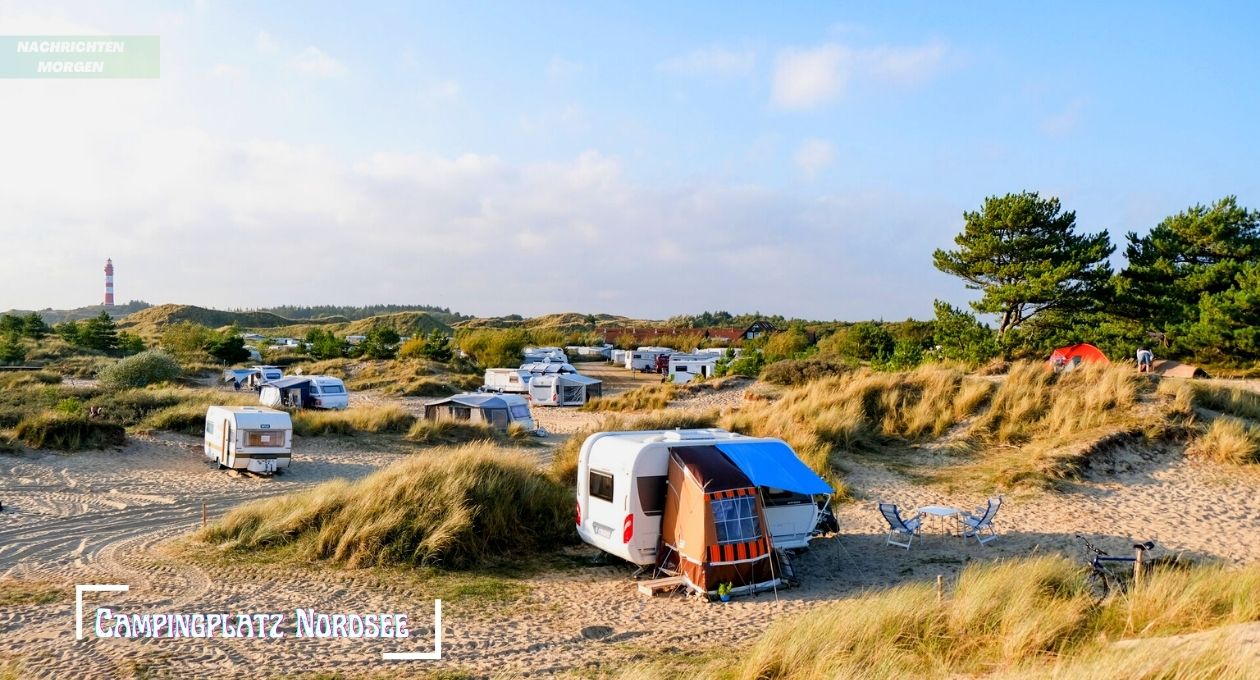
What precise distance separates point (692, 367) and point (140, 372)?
2619 cm

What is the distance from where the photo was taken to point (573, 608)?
8.84 metres

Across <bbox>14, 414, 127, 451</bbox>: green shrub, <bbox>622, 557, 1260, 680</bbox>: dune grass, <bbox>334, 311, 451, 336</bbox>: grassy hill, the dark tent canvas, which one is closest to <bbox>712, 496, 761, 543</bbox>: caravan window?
the dark tent canvas

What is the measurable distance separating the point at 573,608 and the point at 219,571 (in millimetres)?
4406

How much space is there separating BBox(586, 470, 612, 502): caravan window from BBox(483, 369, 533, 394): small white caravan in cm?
2843

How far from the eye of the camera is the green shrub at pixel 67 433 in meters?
18.4

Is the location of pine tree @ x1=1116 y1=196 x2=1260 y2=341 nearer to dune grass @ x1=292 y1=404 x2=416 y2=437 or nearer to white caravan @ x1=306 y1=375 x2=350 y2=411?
dune grass @ x1=292 y1=404 x2=416 y2=437

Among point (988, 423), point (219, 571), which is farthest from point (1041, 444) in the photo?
point (219, 571)

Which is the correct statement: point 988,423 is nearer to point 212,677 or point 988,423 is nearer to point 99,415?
point 212,677

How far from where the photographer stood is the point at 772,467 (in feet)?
34.0

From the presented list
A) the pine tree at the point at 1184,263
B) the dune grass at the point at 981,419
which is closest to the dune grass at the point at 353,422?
the dune grass at the point at 981,419

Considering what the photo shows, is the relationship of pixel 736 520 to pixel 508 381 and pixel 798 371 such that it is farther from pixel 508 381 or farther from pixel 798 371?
pixel 508 381

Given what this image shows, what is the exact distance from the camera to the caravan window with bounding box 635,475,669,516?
9867mm

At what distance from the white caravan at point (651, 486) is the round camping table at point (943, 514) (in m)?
1.61

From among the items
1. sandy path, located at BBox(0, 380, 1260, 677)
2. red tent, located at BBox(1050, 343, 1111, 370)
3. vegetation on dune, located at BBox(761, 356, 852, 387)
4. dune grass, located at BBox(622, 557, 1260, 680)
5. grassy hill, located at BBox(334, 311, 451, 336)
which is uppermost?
grassy hill, located at BBox(334, 311, 451, 336)
